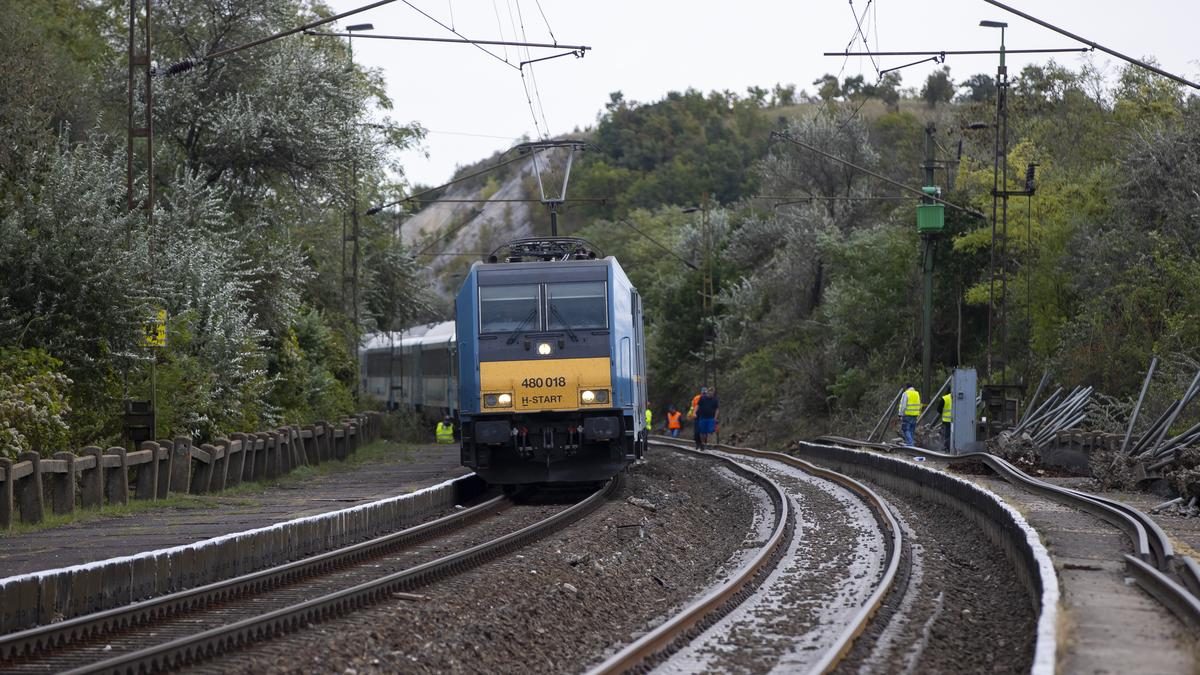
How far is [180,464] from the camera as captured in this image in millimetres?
20938

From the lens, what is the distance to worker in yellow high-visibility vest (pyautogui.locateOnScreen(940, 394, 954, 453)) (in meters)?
30.5

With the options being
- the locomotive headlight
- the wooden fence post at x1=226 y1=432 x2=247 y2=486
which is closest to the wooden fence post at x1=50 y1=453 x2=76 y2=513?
the locomotive headlight

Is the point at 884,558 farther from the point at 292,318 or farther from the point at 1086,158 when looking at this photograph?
the point at 1086,158

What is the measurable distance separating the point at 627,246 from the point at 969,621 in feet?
233

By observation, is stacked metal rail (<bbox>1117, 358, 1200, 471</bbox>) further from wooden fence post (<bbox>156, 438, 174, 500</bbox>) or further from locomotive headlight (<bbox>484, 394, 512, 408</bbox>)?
wooden fence post (<bbox>156, 438, 174, 500</bbox>)

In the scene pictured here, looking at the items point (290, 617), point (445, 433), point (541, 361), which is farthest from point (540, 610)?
point (445, 433)

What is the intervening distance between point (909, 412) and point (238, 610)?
23051 mm

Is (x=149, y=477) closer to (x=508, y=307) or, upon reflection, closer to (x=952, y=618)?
(x=508, y=307)

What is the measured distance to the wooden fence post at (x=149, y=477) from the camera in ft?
64.8

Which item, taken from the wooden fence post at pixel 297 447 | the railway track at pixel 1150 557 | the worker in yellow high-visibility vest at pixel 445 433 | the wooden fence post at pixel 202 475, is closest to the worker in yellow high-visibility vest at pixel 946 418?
the railway track at pixel 1150 557

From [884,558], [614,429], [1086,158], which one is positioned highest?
[1086,158]

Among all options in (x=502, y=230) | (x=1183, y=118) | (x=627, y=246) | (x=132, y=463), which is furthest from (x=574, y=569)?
(x=502, y=230)

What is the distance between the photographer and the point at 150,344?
826 inches

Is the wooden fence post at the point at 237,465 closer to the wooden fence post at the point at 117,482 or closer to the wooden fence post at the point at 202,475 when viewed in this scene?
the wooden fence post at the point at 202,475
